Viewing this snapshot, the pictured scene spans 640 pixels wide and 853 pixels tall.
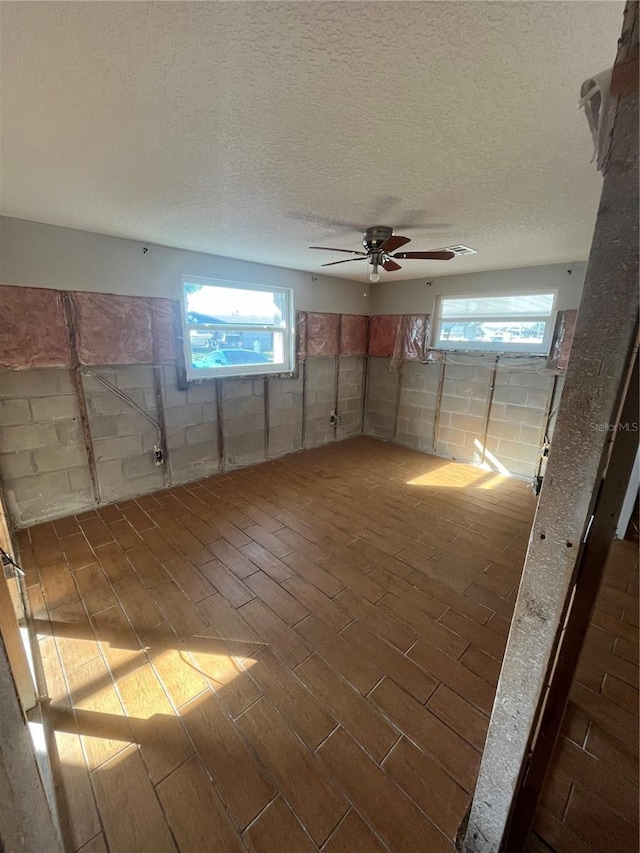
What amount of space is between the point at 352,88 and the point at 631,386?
3.90 ft

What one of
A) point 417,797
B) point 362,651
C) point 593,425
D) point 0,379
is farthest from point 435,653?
point 0,379

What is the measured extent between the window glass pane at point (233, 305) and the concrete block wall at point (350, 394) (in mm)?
1263

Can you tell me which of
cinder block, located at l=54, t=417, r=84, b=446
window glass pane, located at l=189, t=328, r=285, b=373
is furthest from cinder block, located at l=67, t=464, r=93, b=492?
window glass pane, located at l=189, t=328, r=285, b=373

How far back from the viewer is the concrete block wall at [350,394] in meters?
5.12

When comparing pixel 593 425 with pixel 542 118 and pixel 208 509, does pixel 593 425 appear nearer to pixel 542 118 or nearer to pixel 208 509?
pixel 542 118

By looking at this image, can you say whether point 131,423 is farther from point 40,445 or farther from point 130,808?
point 130,808

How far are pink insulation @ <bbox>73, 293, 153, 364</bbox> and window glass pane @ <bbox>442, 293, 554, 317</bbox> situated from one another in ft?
11.9

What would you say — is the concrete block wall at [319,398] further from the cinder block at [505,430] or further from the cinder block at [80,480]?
the cinder block at [80,480]

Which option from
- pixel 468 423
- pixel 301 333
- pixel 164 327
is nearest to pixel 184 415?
pixel 164 327

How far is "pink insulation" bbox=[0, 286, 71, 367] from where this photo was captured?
2492mm

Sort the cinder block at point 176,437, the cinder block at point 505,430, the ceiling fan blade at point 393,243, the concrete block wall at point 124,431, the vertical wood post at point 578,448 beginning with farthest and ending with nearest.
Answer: the cinder block at point 505,430 < the cinder block at point 176,437 < the concrete block wall at point 124,431 < the ceiling fan blade at point 393,243 < the vertical wood post at point 578,448

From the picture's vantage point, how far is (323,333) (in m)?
4.67

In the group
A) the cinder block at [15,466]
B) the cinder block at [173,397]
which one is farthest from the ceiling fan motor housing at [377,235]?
the cinder block at [15,466]

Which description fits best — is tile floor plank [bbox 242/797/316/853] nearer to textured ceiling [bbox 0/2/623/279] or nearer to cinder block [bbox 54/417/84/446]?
textured ceiling [bbox 0/2/623/279]
